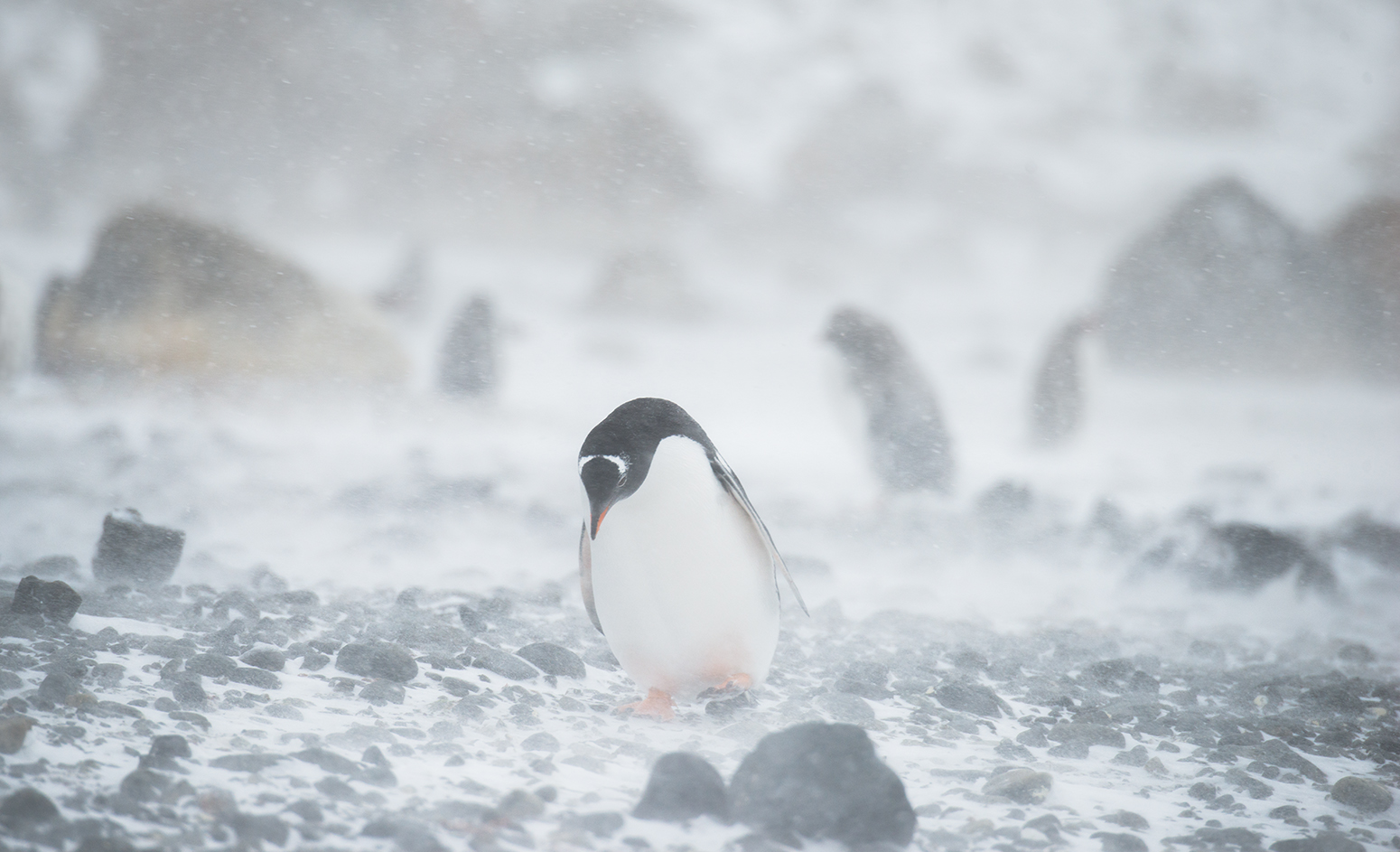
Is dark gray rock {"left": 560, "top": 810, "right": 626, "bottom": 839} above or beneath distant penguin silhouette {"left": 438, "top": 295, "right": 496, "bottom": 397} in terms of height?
beneath

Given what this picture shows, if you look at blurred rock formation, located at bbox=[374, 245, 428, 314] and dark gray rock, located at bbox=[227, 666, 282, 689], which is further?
blurred rock formation, located at bbox=[374, 245, 428, 314]

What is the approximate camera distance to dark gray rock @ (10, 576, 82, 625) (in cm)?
154

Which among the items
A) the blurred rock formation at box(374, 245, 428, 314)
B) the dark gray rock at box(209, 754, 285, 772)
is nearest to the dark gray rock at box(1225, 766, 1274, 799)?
the dark gray rock at box(209, 754, 285, 772)

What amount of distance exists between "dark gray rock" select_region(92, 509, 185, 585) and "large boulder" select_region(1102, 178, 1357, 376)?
155 inches

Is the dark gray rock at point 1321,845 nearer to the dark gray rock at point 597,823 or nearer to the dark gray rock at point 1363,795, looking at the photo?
the dark gray rock at point 1363,795

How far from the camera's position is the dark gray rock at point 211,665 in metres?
1.35

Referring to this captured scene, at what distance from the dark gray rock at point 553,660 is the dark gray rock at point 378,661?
214 mm

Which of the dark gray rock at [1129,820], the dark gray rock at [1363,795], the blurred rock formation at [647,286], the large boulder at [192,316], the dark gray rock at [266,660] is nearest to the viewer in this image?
the dark gray rock at [1129,820]

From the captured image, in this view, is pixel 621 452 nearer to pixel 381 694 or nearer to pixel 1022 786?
pixel 381 694

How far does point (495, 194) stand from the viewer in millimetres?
3953

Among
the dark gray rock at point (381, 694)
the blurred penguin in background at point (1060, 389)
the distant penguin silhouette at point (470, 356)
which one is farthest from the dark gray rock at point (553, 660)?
the blurred penguin in background at point (1060, 389)

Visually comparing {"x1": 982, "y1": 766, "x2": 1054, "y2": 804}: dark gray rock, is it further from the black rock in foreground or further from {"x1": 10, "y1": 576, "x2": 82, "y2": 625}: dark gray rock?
{"x1": 10, "y1": 576, "x2": 82, "y2": 625}: dark gray rock

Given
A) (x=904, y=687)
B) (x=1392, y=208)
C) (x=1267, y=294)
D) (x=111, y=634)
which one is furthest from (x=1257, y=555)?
(x=111, y=634)

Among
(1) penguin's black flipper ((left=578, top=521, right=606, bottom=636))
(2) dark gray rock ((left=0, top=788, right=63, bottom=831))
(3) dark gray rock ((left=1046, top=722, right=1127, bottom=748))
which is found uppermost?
(1) penguin's black flipper ((left=578, top=521, right=606, bottom=636))
